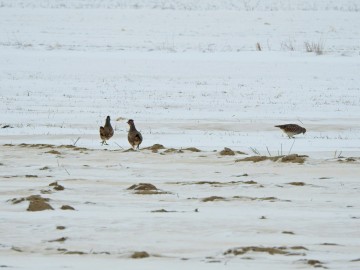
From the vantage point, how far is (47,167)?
10.1 meters

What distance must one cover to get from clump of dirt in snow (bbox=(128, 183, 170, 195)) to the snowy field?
0.17 feet

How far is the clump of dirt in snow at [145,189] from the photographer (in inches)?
315

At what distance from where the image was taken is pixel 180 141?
49.0ft

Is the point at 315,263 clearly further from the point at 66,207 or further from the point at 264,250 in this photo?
the point at 66,207

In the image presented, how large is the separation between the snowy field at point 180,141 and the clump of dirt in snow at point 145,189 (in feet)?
0.17

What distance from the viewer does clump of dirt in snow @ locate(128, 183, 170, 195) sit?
8.01m

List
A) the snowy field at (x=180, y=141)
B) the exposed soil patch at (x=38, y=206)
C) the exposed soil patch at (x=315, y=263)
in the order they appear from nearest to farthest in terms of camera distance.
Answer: the exposed soil patch at (x=315, y=263)
the snowy field at (x=180, y=141)
the exposed soil patch at (x=38, y=206)

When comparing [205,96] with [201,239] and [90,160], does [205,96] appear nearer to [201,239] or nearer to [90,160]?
[90,160]

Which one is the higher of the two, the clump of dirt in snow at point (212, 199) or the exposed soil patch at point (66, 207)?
the clump of dirt in snow at point (212, 199)

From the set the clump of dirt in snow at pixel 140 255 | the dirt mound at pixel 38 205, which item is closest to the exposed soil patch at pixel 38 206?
the dirt mound at pixel 38 205

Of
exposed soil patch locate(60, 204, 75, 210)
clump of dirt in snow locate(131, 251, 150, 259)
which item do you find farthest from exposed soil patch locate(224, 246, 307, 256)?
exposed soil patch locate(60, 204, 75, 210)

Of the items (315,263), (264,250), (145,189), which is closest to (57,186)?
(145,189)

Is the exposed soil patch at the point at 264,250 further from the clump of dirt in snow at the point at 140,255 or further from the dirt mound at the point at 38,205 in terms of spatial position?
the dirt mound at the point at 38,205

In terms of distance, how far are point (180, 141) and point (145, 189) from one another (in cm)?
677
